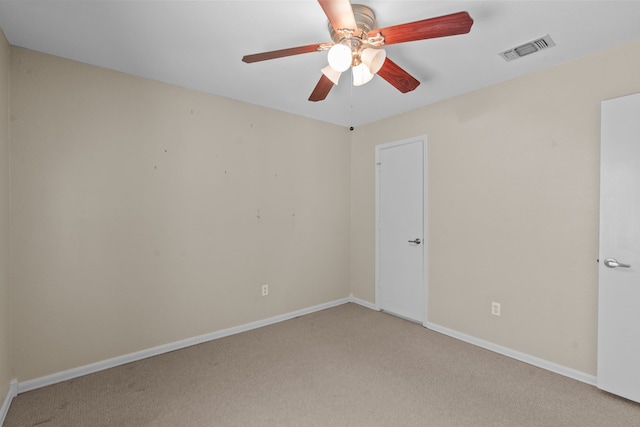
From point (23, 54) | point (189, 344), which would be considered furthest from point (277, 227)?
point (23, 54)

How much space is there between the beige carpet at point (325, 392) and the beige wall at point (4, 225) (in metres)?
0.31

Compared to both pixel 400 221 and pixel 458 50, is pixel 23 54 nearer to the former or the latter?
pixel 458 50

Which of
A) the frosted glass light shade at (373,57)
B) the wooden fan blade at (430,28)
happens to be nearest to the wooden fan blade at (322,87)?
the frosted glass light shade at (373,57)

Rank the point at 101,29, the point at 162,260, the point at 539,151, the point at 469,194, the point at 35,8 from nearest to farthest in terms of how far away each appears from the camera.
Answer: the point at 35,8 → the point at 101,29 → the point at 539,151 → the point at 162,260 → the point at 469,194

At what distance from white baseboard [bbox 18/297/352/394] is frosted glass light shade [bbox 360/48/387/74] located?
2.84 m

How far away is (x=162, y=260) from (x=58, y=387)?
3.70ft

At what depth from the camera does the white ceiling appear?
1821 mm

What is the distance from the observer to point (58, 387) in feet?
7.59

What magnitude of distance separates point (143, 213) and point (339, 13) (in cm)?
229

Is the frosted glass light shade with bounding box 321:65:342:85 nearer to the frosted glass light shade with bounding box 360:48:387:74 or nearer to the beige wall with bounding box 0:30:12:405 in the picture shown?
the frosted glass light shade with bounding box 360:48:387:74

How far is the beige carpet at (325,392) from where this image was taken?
199cm

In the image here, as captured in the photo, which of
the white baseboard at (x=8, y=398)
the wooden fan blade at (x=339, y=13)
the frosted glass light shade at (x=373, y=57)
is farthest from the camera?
the white baseboard at (x=8, y=398)

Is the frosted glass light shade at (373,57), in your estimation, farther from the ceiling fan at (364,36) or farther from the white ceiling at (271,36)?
the white ceiling at (271,36)

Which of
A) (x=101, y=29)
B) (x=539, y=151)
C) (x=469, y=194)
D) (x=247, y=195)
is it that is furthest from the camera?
(x=247, y=195)
